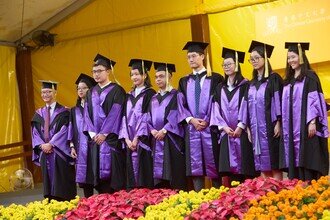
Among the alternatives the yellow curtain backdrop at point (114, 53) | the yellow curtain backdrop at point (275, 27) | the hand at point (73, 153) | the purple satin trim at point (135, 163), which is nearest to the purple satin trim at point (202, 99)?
the purple satin trim at point (135, 163)

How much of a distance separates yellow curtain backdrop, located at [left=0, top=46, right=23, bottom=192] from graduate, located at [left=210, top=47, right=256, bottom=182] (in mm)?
5403

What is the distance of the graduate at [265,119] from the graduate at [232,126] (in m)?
0.10

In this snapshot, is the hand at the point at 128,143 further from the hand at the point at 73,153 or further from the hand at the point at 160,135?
the hand at the point at 73,153

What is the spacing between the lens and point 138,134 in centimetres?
720

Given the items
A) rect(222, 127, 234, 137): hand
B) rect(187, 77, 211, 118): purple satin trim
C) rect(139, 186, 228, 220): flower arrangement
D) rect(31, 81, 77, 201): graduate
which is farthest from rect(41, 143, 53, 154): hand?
rect(139, 186, 228, 220): flower arrangement

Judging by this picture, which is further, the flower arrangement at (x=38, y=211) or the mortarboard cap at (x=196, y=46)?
the mortarboard cap at (x=196, y=46)

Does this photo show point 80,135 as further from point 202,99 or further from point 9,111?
point 9,111

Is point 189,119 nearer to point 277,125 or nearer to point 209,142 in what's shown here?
point 209,142

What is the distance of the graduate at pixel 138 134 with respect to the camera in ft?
23.8

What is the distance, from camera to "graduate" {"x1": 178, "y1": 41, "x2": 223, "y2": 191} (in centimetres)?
687

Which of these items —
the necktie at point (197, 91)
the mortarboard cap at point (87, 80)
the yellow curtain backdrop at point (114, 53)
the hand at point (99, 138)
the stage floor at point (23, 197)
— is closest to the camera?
the necktie at point (197, 91)

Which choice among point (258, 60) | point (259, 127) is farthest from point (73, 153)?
point (258, 60)

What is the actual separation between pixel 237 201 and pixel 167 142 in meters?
2.86

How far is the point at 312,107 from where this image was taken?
20.4ft
